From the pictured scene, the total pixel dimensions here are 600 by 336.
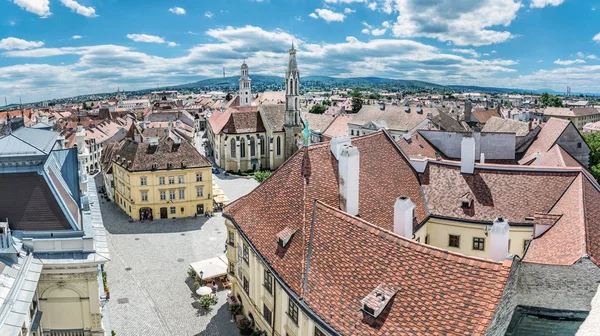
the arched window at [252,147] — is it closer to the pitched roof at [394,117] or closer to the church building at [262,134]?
the church building at [262,134]

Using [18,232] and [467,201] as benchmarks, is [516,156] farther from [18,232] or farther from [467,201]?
[18,232]

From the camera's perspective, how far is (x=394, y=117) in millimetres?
81375

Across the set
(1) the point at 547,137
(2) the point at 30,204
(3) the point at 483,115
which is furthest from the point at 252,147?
(2) the point at 30,204

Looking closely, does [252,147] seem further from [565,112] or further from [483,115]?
[565,112]

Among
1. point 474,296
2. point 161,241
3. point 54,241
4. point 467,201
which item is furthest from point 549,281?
point 161,241

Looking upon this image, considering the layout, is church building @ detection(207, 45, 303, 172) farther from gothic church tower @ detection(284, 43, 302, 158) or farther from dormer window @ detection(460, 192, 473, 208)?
dormer window @ detection(460, 192, 473, 208)

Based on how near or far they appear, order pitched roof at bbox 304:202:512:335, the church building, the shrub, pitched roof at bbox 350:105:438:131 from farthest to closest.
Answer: the church building
pitched roof at bbox 350:105:438:131
the shrub
pitched roof at bbox 304:202:512:335

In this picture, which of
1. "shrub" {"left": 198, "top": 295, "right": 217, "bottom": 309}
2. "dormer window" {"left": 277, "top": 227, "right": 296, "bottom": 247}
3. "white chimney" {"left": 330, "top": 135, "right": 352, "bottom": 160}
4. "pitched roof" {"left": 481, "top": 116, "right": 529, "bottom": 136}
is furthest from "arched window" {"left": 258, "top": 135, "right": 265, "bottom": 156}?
"dormer window" {"left": 277, "top": 227, "right": 296, "bottom": 247}

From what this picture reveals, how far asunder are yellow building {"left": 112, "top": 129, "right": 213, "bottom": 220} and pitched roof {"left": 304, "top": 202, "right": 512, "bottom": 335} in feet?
116

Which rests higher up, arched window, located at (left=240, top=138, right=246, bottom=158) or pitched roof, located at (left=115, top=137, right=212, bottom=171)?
pitched roof, located at (left=115, top=137, right=212, bottom=171)

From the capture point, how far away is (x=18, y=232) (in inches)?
737

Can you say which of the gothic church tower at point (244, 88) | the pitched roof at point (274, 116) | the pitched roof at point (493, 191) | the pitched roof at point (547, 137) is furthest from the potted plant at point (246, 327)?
the gothic church tower at point (244, 88)

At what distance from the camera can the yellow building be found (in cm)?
5019

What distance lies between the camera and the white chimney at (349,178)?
22.1 m
